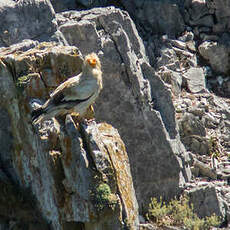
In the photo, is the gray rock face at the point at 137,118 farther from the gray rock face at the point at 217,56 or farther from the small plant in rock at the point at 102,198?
the gray rock face at the point at 217,56

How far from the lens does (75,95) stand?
44.9 ft

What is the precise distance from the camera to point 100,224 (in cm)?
1405

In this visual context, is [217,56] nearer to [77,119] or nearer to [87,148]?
[77,119]

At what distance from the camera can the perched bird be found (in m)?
13.7

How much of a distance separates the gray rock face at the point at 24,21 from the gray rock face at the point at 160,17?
32.2 feet

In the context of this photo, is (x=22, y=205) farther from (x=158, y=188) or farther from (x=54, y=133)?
(x=158, y=188)

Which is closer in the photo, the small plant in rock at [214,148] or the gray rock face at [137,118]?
the gray rock face at [137,118]

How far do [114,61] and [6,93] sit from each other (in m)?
5.33

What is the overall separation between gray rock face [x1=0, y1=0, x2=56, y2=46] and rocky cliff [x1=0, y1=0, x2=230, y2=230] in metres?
0.04

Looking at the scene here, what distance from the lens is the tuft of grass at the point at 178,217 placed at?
17.6 m

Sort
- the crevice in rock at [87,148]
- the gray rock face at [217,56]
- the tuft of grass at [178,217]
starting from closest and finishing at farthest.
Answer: the crevice in rock at [87,148] < the tuft of grass at [178,217] < the gray rock face at [217,56]

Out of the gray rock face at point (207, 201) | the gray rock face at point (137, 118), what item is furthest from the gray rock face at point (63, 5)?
the gray rock face at point (207, 201)

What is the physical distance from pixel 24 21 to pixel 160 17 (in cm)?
1077

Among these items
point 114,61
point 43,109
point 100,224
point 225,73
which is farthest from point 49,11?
→ point 225,73
